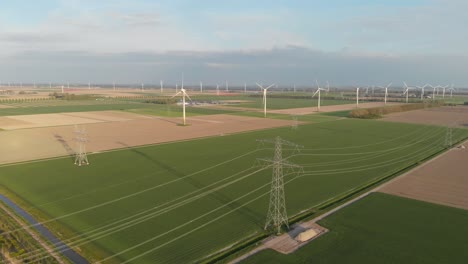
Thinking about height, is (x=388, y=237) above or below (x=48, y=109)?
below

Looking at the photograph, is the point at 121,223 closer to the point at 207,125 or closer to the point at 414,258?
the point at 414,258

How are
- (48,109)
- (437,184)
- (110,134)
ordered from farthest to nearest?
(48,109)
(110,134)
(437,184)

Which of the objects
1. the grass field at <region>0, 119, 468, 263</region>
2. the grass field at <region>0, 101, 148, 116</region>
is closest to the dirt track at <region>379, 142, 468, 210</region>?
the grass field at <region>0, 119, 468, 263</region>

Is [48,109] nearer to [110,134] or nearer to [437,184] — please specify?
[110,134]

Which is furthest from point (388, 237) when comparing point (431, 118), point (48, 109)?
point (48, 109)

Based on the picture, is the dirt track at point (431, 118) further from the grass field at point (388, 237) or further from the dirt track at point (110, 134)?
the grass field at point (388, 237)

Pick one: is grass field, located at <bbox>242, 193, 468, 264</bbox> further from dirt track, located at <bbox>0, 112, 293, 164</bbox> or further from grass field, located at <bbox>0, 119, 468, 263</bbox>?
dirt track, located at <bbox>0, 112, 293, 164</bbox>

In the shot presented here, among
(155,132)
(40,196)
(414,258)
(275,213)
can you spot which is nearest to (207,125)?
(155,132)
